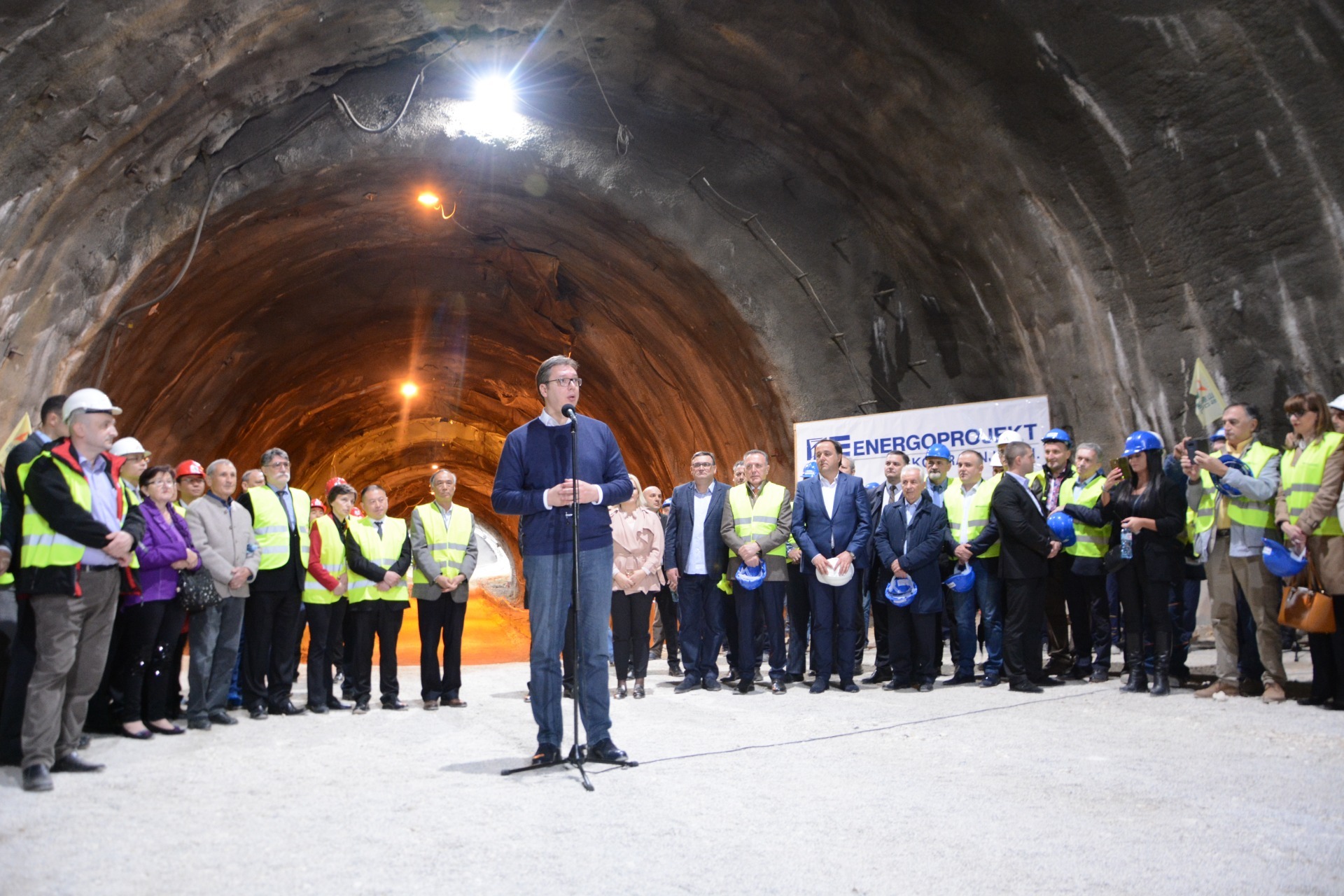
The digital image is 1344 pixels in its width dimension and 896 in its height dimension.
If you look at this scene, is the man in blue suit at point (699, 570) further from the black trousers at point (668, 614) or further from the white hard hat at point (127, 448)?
the white hard hat at point (127, 448)

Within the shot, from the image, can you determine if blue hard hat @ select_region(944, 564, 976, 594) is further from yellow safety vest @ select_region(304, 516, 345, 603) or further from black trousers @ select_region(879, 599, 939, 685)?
yellow safety vest @ select_region(304, 516, 345, 603)

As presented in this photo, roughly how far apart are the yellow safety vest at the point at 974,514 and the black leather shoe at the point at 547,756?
426 centimetres

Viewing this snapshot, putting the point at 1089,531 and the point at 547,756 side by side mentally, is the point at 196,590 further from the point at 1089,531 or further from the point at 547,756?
the point at 1089,531

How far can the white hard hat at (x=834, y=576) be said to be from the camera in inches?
307

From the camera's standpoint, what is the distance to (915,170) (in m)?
10.1

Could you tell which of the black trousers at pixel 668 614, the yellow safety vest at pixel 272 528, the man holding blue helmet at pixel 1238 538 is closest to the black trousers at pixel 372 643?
the yellow safety vest at pixel 272 528

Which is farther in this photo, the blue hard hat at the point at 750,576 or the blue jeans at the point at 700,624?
the blue jeans at the point at 700,624

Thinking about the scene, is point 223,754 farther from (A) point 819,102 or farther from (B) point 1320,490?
(A) point 819,102

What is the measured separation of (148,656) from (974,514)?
5.70 m

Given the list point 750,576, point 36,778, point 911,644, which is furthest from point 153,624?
point 911,644

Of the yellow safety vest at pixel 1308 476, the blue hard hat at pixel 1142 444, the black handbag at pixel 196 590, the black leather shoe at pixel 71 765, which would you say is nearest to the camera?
the black leather shoe at pixel 71 765

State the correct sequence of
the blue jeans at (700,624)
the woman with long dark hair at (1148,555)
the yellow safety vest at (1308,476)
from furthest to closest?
the blue jeans at (700,624)
the woman with long dark hair at (1148,555)
the yellow safety vest at (1308,476)

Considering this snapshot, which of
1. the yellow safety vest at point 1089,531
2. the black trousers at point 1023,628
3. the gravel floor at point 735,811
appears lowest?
the gravel floor at point 735,811

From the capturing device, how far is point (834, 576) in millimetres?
7785
